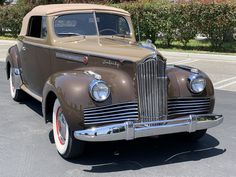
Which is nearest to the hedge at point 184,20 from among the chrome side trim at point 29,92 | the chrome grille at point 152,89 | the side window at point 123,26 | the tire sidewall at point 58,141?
the side window at point 123,26

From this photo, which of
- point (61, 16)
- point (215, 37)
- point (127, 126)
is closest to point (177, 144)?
point (127, 126)

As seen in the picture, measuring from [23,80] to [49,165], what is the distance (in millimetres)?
3008

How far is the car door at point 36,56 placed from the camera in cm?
637

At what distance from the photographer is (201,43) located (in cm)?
1766

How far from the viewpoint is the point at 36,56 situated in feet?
22.0

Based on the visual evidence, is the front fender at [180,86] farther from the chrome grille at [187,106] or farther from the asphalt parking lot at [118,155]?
the asphalt parking lot at [118,155]

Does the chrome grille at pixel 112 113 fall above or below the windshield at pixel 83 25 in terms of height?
below

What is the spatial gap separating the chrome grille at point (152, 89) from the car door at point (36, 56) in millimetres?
1907

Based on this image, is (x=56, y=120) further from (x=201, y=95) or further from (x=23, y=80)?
(x=23, y=80)

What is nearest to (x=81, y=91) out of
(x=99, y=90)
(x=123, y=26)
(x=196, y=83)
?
(x=99, y=90)

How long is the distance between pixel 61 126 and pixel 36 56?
1.85 metres

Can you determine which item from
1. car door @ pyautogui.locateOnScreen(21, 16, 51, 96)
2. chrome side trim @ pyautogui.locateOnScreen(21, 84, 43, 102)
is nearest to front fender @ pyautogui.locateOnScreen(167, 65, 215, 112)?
car door @ pyautogui.locateOnScreen(21, 16, 51, 96)

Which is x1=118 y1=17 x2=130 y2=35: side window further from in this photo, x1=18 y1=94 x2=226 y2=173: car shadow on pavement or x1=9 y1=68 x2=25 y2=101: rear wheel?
x1=9 y1=68 x2=25 y2=101: rear wheel

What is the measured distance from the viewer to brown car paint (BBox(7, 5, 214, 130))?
15.5ft
